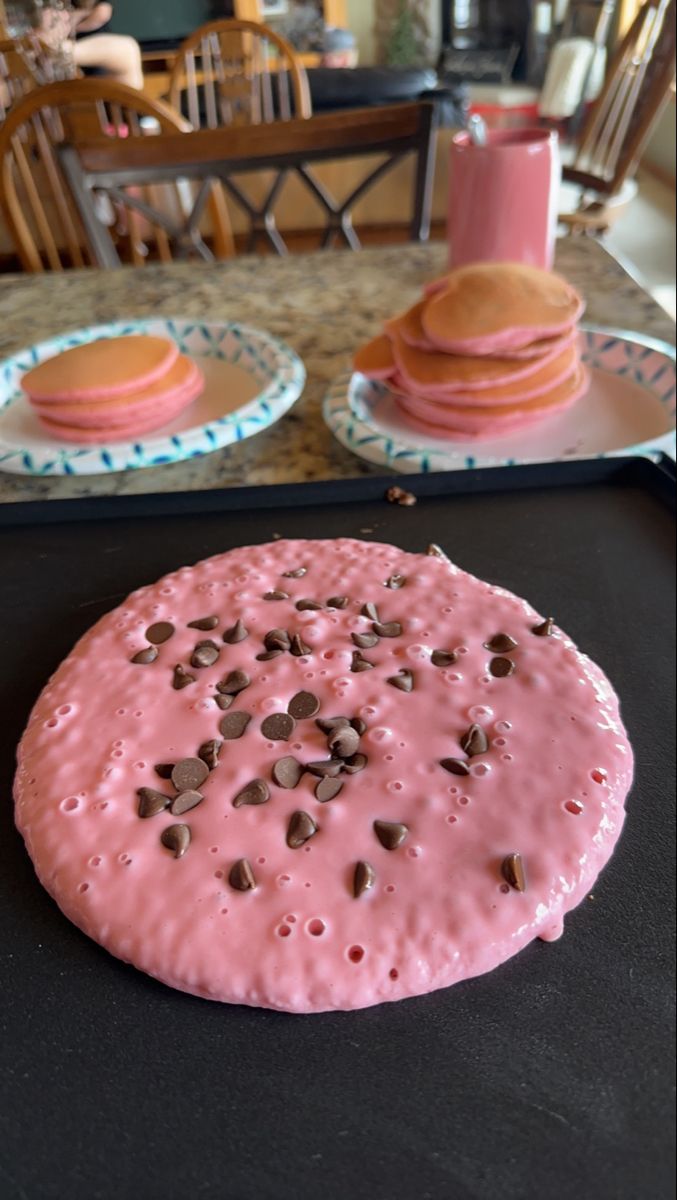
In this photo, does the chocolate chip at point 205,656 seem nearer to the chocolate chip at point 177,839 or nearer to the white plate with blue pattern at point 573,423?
the chocolate chip at point 177,839

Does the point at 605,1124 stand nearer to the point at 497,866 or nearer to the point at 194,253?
the point at 497,866

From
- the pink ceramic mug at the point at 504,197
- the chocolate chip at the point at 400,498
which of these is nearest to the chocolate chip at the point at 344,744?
the chocolate chip at the point at 400,498

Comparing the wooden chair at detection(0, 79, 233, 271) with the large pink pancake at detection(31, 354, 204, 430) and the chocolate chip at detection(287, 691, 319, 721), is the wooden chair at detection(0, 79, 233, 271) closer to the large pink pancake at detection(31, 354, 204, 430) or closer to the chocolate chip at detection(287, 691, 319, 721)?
the large pink pancake at detection(31, 354, 204, 430)

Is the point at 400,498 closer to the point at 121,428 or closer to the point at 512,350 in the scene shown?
the point at 512,350

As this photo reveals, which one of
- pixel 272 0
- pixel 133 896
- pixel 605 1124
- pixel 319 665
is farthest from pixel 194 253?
pixel 272 0

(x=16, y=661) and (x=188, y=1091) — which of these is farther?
(x=16, y=661)

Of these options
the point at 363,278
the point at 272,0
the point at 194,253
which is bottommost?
the point at 272,0

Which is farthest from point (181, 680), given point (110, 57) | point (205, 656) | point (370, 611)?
point (110, 57)

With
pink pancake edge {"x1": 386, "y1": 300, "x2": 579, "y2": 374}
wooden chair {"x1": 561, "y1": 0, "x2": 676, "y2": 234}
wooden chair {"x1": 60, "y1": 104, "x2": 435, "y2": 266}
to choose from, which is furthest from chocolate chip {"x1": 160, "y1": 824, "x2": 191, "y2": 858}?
wooden chair {"x1": 561, "y1": 0, "x2": 676, "y2": 234}
